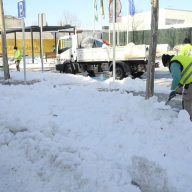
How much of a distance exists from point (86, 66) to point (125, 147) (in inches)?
483

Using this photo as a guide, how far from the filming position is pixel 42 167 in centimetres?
383

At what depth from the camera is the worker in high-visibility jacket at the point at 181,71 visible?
523 centimetres

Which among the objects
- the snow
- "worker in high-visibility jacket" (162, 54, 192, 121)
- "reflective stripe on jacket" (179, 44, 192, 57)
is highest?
"reflective stripe on jacket" (179, 44, 192, 57)

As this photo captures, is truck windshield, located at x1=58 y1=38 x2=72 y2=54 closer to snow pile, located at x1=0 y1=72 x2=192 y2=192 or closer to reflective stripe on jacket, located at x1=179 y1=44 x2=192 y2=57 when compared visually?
reflective stripe on jacket, located at x1=179 y1=44 x2=192 y2=57

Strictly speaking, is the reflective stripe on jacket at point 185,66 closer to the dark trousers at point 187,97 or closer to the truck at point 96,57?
the dark trousers at point 187,97

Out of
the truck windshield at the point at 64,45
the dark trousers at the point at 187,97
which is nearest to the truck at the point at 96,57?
the truck windshield at the point at 64,45

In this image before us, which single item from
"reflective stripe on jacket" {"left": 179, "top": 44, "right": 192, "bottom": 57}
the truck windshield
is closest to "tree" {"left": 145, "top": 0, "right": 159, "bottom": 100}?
"reflective stripe on jacket" {"left": 179, "top": 44, "right": 192, "bottom": 57}

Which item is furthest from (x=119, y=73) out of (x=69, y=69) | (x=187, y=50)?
(x=187, y=50)

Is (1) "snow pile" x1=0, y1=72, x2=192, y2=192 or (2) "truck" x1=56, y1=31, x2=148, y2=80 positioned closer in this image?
(1) "snow pile" x1=0, y1=72, x2=192, y2=192

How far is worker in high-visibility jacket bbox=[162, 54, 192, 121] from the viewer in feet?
17.1

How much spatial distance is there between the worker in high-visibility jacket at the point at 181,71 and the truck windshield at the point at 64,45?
39.7 ft

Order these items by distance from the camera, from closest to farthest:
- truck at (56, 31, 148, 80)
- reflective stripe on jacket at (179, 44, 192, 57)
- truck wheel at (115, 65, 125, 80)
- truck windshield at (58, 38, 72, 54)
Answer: reflective stripe on jacket at (179, 44, 192, 57) < truck at (56, 31, 148, 80) < truck wheel at (115, 65, 125, 80) < truck windshield at (58, 38, 72, 54)

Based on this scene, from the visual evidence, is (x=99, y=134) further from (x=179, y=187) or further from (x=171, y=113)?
(x=179, y=187)

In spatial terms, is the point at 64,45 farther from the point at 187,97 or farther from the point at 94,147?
the point at 94,147
